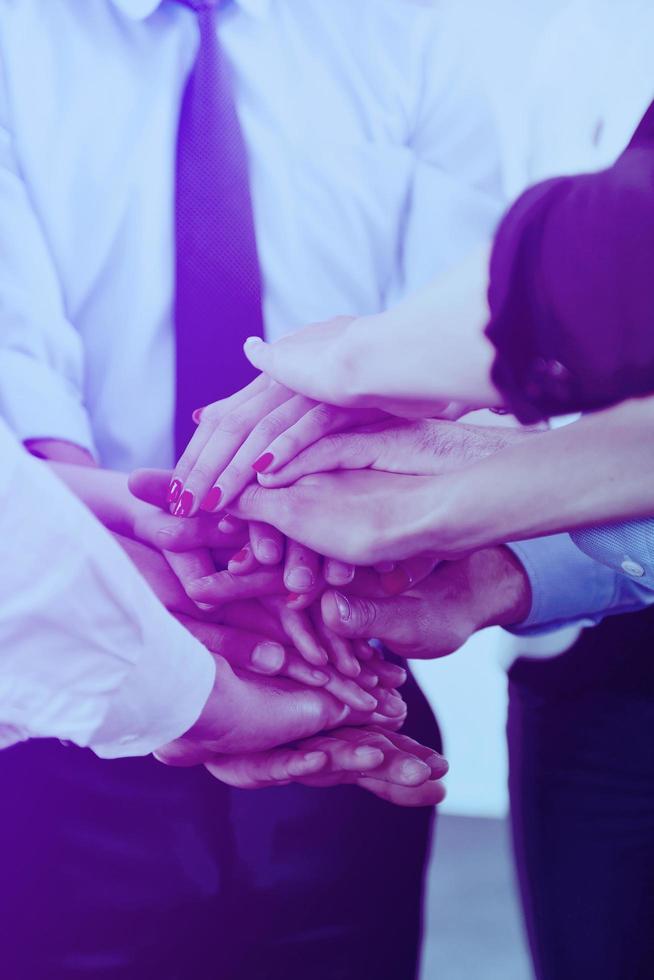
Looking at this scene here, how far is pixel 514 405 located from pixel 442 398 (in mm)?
81

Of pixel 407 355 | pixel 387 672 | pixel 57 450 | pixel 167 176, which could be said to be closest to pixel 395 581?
pixel 387 672

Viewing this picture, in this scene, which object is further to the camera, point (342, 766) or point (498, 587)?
point (498, 587)

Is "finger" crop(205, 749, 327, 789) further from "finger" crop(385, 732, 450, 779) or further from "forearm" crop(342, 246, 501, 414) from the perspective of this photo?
"forearm" crop(342, 246, 501, 414)

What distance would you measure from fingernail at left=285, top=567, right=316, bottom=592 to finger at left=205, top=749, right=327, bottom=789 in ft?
0.47

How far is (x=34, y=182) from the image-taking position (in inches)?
30.1

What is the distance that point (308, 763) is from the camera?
745mm

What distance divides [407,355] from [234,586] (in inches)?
10.2

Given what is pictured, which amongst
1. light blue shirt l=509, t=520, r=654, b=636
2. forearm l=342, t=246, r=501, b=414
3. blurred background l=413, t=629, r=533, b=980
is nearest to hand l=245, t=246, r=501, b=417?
forearm l=342, t=246, r=501, b=414

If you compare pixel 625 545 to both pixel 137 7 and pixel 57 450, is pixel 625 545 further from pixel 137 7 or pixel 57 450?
pixel 137 7

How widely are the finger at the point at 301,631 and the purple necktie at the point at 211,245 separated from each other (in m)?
0.17

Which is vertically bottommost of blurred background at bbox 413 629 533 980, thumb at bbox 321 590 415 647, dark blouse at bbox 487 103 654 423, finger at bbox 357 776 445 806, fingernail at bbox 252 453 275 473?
blurred background at bbox 413 629 533 980

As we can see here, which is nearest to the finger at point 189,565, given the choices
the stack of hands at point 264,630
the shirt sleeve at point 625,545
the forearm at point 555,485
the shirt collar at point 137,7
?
the stack of hands at point 264,630

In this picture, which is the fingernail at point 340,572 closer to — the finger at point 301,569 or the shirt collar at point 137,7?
the finger at point 301,569

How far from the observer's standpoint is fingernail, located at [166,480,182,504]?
759 mm
